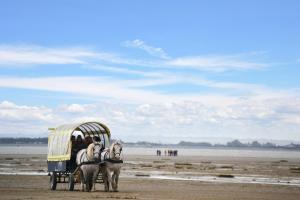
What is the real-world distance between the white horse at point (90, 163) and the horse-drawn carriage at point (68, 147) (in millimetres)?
450

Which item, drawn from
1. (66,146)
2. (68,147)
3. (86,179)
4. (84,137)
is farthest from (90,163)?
(84,137)

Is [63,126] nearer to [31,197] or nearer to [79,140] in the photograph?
[79,140]

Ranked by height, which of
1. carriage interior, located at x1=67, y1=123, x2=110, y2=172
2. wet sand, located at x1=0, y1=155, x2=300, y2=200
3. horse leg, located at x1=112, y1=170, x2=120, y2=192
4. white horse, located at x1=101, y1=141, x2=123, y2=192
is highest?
carriage interior, located at x1=67, y1=123, x2=110, y2=172

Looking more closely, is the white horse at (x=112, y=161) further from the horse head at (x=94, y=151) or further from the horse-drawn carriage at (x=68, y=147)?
the horse-drawn carriage at (x=68, y=147)

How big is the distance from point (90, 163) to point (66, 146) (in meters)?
2.21

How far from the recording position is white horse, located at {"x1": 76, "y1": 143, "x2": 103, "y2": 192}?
84.8ft

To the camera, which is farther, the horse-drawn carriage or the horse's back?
the horse-drawn carriage

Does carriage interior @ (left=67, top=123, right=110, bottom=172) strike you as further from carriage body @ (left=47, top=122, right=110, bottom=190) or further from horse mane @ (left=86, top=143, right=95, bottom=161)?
horse mane @ (left=86, top=143, right=95, bottom=161)

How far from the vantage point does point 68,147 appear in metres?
27.5

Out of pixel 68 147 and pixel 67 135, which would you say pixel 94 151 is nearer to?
pixel 68 147

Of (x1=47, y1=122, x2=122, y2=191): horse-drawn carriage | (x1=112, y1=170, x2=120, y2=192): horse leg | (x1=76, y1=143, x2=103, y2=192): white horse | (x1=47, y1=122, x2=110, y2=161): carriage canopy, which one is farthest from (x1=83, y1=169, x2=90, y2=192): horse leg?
(x1=47, y1=122, x2=110, y2=161): carriage canopy

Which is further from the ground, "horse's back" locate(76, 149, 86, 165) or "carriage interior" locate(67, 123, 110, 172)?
"carriage interior" locate(67, 123, 110, 172)

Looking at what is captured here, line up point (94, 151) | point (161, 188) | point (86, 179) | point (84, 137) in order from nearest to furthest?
point (94, 151)
point (86, 179)
point (84, 137)
point (161, 188)

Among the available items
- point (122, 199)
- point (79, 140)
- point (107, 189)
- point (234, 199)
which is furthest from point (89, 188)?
point (234, 199)
